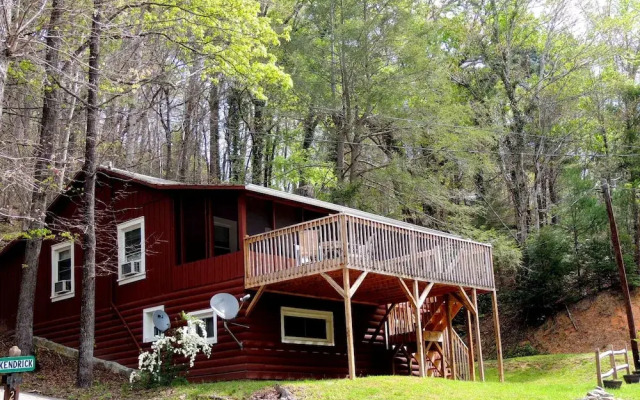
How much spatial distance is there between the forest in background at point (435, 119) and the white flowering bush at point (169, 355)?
26.1 feet

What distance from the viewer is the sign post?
34.8 feet

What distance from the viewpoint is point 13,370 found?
10.7 m

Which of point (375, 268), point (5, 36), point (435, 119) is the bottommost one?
point (375, 268)

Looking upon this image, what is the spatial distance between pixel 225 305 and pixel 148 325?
3.62 m

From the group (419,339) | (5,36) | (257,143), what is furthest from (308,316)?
(257,143)

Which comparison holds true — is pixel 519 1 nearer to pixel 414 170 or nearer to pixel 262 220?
pixel 414 170

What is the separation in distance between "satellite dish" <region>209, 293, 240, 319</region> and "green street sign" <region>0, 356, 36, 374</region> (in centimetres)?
638

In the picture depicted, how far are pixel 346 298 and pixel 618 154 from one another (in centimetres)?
2088

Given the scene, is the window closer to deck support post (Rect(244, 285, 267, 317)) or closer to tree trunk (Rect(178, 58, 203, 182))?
deck support post (Rect(244, 285, 267, 317))

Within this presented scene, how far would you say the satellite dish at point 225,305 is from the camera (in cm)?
1698

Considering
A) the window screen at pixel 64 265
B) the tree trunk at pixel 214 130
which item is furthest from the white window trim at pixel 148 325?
the tree trunk at pixel 214 130

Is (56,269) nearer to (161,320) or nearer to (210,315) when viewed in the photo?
(161,320)

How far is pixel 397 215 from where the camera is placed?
30562 mm

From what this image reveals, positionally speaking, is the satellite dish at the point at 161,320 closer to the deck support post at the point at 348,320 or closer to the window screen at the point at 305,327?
the window screen at the point at 305,327
